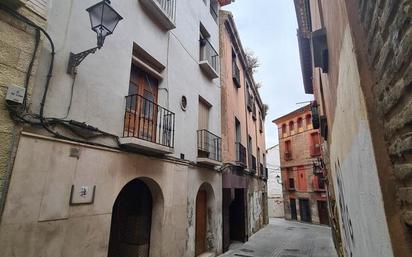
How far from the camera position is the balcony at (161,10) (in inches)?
216

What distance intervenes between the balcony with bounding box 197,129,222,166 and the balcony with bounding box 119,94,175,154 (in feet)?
5.49

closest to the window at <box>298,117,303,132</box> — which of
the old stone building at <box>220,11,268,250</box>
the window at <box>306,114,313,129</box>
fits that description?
the window at <box>306,114,313,129</box>

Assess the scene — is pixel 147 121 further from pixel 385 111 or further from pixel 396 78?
pixel 396 78

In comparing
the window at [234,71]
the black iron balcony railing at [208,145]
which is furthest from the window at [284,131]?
the black iron balcony railing at [208,145]

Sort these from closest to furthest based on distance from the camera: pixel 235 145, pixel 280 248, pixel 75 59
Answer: pixel 75 59
pixel 280 248
pixel 235 145

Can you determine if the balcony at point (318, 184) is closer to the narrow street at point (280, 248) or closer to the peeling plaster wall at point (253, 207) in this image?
the peeling plaster wall at point (253, 207)

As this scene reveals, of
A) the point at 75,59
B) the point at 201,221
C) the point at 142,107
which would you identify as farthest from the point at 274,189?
the point at 75,59

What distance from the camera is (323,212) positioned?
20.7 m

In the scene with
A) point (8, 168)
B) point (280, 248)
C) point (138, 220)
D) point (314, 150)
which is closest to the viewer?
point (8, 168)

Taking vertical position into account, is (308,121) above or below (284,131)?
above

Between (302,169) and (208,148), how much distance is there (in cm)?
1890

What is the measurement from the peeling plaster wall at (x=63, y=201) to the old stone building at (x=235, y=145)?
452 centimetres

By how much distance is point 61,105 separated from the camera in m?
3.40

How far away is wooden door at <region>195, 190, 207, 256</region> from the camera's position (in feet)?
24.2
